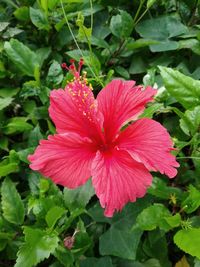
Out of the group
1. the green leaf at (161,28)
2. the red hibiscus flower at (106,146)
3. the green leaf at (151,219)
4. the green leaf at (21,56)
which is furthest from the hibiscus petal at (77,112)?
the green leaf at (161,28)

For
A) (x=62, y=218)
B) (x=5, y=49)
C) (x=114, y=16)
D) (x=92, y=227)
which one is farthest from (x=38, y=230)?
(x=114, y=16)

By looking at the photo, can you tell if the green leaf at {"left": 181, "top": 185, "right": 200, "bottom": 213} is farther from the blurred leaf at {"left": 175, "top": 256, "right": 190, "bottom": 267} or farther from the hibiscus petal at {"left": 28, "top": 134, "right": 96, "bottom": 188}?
the hibiscus petal at {"left": 28, "top": 134, "right": 96, "bottom": 188}

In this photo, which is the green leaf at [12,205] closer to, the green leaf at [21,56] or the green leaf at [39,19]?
the green leaf at [21,56]

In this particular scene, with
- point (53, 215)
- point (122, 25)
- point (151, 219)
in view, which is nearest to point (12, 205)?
point (53, 215)

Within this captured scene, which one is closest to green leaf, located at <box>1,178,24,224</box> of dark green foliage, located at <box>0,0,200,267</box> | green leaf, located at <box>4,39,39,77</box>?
dark green foliage, located at <box>0,0,200,267</box>

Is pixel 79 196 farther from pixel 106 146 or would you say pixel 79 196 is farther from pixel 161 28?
pixel 161 28

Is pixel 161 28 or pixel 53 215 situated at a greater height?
pixel 161 28

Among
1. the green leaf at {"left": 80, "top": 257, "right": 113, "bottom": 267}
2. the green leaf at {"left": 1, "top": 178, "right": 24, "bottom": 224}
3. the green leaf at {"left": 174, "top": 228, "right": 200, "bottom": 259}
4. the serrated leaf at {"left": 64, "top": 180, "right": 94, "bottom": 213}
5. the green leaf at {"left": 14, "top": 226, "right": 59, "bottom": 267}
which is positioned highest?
the serrated leaf at {"left": 64, "top": 180, "right": 94, "bottom": 213}
